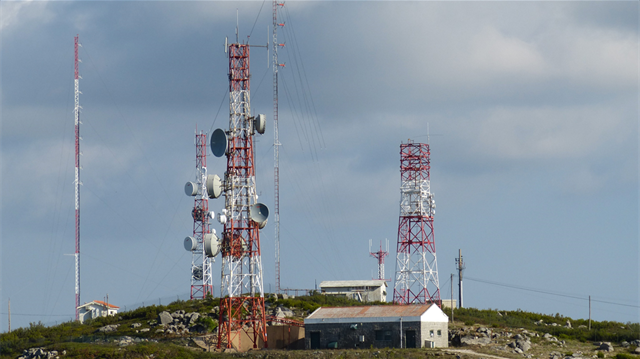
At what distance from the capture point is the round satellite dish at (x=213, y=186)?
55.7m

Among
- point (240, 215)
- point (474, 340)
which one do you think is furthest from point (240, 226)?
point (474, 340)

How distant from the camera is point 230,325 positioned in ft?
182

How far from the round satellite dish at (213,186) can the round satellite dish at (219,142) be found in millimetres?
1814

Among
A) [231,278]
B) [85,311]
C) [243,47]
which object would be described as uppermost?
[243,47]

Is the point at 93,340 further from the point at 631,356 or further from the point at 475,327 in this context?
the point at 631,356

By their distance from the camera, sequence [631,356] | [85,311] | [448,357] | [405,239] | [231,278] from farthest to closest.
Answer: [85,311] < [405,239] < [231,278] < [631,356] < [448,357]

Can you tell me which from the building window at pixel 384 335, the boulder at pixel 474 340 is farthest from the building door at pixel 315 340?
the boulder at pixel 474 340

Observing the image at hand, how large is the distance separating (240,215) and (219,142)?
5.36 metres

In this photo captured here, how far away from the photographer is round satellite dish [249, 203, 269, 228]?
56.2m

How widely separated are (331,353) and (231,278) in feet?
31.4

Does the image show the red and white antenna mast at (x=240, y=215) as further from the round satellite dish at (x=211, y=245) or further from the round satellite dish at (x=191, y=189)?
the round satellite dish at (x=191, y=189)

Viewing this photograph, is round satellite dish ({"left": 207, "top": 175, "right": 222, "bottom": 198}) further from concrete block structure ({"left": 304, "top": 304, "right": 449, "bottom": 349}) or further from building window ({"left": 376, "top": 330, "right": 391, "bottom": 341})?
building window ({"left": 376, "top": 330, "right": 391, "bottom": 341})

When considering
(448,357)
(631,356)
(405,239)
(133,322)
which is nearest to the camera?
(448,357)

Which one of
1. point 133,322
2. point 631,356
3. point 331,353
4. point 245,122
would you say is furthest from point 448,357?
point 133,322
